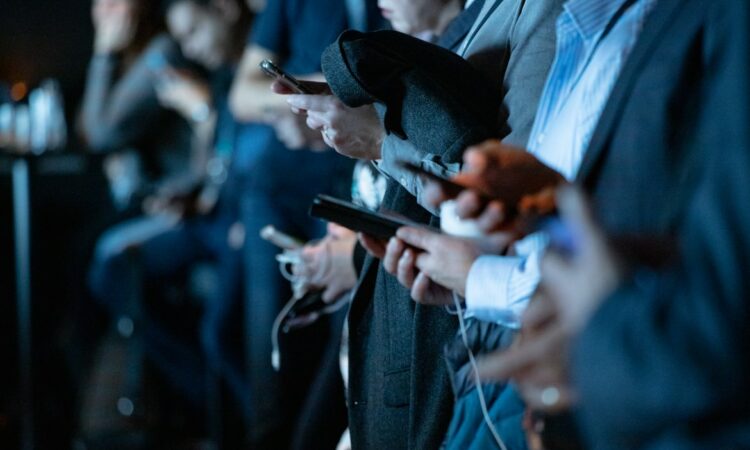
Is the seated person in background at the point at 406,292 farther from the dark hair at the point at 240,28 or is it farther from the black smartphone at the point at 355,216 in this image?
the dark hair at the point at 240,28

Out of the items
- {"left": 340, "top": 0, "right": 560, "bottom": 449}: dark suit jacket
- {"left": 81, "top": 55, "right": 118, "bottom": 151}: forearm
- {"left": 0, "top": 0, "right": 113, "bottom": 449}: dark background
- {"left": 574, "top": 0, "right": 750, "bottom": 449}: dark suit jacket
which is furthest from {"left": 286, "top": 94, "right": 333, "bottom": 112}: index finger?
{"left": 81, "top": 55, "right": 118, "bottom": 151}: forearm

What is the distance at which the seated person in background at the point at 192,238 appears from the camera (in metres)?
2.91

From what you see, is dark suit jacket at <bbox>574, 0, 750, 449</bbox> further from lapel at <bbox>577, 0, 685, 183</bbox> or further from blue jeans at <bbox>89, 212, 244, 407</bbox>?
blue jeans at <bbox>89, 212, 244, 407</bbox>

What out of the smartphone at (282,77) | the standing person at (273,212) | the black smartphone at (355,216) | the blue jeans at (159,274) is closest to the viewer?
the black smartphone at (355,216)

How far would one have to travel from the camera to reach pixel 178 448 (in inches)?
135

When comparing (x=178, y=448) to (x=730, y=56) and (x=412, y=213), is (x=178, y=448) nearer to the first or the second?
(x=412, y=213)

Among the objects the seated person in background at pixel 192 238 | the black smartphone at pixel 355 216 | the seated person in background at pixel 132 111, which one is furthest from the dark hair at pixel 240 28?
the black smartphone at pixel 355 216

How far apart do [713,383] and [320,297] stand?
3.54ft

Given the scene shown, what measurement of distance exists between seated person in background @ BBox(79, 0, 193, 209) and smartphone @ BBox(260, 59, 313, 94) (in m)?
2.34

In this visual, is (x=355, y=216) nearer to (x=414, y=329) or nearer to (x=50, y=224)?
(x=414, y=329)

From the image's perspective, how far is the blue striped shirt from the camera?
3.24ft

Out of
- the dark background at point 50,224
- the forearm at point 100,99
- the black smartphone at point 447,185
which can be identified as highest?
the black smartphone at point 447,185

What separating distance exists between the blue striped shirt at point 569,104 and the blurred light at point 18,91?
2669 millimetres

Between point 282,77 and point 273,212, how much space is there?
125 centimetres
